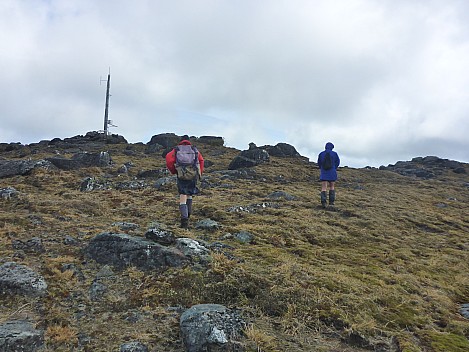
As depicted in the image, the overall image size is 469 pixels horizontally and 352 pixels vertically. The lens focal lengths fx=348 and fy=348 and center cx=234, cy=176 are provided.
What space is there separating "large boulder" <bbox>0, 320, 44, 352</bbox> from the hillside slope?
0.59 ft

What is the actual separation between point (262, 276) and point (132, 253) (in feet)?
10.4

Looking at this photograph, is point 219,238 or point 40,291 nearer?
point 40,291

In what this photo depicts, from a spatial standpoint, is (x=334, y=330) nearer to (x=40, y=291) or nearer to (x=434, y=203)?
(x=40, y=291)

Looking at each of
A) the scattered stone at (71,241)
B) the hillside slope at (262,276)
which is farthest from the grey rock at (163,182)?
the scattered stone at (71,241)

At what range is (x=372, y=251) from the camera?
37.1 feet

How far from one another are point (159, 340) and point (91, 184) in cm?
1436

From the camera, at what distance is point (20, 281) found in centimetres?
684

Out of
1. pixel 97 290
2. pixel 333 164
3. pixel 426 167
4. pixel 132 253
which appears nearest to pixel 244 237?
pixel 132 253

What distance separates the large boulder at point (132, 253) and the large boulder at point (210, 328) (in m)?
2.10

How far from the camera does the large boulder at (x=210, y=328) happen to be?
17.4ft

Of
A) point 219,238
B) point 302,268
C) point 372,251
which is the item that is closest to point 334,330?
point 302,268

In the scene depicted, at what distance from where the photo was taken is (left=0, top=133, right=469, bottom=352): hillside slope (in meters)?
5.91

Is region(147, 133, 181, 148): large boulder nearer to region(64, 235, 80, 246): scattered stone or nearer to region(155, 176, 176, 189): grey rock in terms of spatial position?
region(155, 176, 176, 189): grey rock

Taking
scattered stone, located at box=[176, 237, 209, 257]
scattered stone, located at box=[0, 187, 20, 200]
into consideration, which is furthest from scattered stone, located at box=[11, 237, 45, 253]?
scattered stone, located at box=[0, 187, 20, 200]
